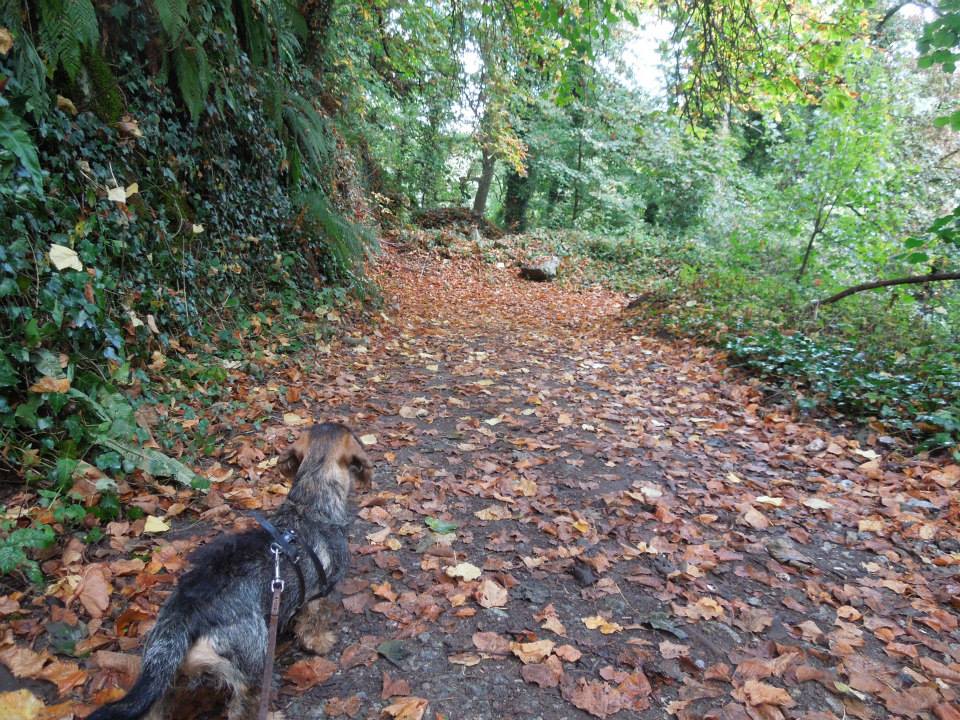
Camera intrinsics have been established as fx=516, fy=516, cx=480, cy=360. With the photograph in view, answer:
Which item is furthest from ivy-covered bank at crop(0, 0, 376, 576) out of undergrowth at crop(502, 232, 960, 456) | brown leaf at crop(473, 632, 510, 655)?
undergrowth at crop(502, 232, 960, 456)

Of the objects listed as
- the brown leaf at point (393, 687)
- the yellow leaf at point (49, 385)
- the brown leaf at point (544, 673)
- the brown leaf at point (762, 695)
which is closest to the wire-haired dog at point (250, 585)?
the brown leaf at point (393, 687)

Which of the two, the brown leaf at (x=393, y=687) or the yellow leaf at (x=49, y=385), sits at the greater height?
the yellow leaf at (x=49, y=385)

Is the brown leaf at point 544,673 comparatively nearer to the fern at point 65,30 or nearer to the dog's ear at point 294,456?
the dog's ear at point 294,456

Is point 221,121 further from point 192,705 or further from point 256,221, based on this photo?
point 192,705

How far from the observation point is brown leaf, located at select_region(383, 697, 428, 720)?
2354 mm

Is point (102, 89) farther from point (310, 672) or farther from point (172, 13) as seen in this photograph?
point (310, 672)

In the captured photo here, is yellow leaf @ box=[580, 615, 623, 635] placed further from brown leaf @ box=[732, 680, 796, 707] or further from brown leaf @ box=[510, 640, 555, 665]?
brown leaf @ box=[732, 680, 796, 707]

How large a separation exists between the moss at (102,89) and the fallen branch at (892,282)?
339 inches

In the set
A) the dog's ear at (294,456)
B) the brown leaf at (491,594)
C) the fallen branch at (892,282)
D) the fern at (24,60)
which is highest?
the fern at (24,60)

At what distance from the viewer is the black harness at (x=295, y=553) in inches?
95.3

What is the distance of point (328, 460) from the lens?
9.91 ft

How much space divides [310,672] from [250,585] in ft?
2.15

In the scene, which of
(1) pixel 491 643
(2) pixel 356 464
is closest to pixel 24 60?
(2) pixel 356 464

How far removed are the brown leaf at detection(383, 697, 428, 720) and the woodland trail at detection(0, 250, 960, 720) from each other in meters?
0.01
